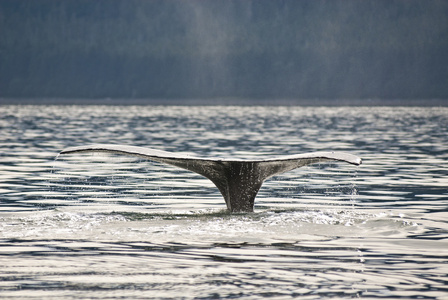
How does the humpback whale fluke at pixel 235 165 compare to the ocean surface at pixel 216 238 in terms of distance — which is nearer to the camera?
the ocean surface at pixel 216 238

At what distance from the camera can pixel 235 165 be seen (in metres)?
14.5

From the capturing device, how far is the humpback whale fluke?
45.6ft

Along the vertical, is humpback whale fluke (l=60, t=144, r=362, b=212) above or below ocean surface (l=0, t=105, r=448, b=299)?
above

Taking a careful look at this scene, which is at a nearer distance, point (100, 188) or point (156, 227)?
point (156, 227)

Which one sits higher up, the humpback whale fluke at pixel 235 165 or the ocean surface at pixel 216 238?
the humpback whale fluke at pixel 235 165

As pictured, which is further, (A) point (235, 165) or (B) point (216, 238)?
(A) point (235, 165)

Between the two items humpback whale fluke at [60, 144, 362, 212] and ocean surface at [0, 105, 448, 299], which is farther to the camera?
humpback whale fluke at [60, 144, 362, 212]

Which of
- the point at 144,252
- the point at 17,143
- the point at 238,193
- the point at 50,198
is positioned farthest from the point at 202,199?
the point at 17,143

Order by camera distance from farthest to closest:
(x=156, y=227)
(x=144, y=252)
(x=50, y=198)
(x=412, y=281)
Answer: (x=50, y=198)
(x=156, y=227)
(x=144, y=252)
(x=412, y=281)

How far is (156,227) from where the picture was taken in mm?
14492

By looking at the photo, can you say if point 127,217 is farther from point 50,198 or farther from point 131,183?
point 131,183

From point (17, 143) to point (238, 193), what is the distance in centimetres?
2976

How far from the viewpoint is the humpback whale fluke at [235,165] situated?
13906mm

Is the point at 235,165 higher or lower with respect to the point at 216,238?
higher
